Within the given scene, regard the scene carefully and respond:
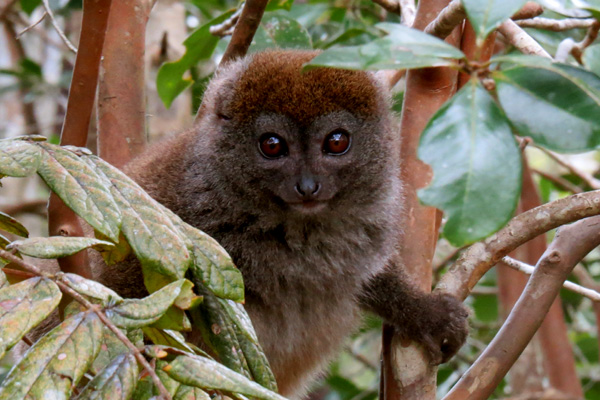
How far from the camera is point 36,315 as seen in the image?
3.97ft

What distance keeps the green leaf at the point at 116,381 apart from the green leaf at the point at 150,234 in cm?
A: 22

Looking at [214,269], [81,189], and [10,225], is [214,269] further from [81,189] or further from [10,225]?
[10,225]

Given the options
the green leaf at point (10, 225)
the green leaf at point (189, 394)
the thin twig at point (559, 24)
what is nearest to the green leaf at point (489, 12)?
the green leaf at point (189, 394)

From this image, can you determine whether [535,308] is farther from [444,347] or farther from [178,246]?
[178,246]

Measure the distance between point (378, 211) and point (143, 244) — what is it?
1541 mm

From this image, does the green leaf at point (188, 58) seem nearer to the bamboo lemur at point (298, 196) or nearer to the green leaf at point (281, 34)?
the green leaf at point (281, 34)

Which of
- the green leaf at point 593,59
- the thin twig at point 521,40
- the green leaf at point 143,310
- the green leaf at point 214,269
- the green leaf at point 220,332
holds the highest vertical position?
the green leaf at point 593,59

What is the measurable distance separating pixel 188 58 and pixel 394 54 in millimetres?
2217

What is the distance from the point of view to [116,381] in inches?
47.2

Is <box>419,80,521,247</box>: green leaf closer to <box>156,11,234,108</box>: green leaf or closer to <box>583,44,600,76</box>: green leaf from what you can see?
<box>583,44,600,76</box>: green leaf

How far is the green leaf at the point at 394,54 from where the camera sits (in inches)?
46.6

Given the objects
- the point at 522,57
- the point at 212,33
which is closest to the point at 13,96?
the point at 212,33

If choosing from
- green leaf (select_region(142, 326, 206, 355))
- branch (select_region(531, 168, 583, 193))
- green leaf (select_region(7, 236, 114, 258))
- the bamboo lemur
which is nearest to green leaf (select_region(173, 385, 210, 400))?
green leaf (select_region(142, 326, 206, 355))

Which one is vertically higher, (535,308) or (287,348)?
(535,308)
